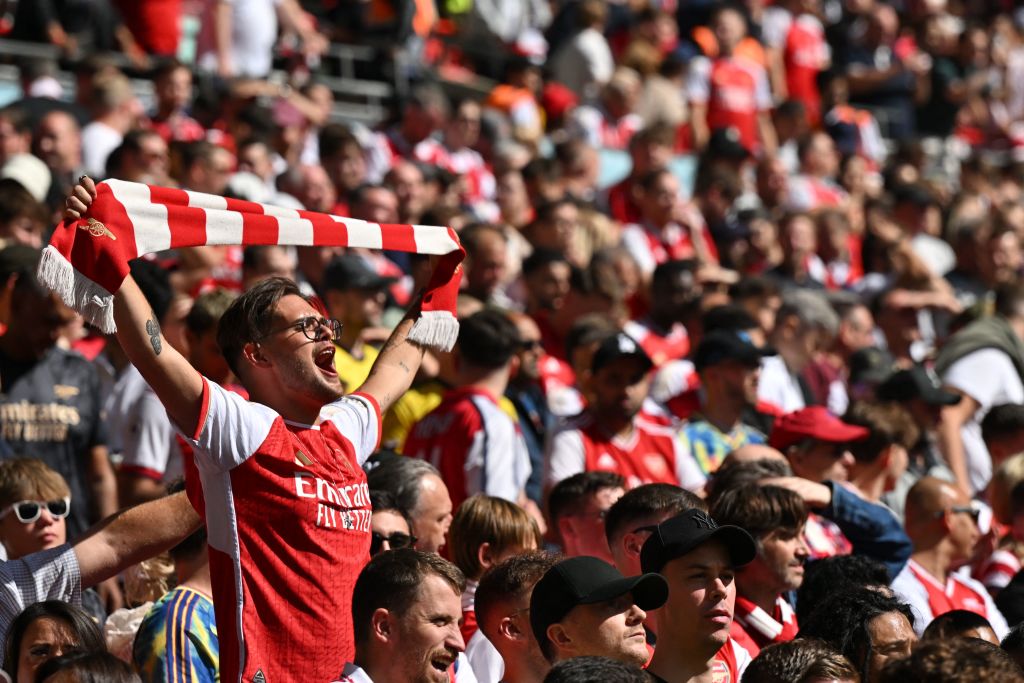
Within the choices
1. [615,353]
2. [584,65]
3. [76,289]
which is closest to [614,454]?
[615,353]

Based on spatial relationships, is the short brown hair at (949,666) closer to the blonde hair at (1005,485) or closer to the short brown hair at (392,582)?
the short brown hair at (392,582)

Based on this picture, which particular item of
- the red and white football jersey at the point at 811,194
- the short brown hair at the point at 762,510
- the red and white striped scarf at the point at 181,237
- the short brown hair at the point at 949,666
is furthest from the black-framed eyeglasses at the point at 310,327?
the red and white football jersey at the point at 811,194

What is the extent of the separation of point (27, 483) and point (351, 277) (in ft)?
9.79

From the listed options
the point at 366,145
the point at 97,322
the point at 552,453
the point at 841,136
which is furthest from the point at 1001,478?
the point at 841,136

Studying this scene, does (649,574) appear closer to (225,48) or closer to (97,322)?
(97,322)

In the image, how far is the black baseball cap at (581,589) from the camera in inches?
167

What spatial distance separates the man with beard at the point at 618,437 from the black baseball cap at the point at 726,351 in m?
0.63

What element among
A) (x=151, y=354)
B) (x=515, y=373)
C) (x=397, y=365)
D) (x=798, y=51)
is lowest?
(x=798, y=51)

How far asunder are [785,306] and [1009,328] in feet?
4.59

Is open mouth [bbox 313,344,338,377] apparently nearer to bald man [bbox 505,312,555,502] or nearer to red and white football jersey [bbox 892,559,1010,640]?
red and white football jersey [bbox 892,559,1010,640]

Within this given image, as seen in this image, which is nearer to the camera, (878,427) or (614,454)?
(878,427)

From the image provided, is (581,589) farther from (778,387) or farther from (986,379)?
(986,379)

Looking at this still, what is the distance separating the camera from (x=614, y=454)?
7.41 meters

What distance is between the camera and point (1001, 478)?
7.63 metres
